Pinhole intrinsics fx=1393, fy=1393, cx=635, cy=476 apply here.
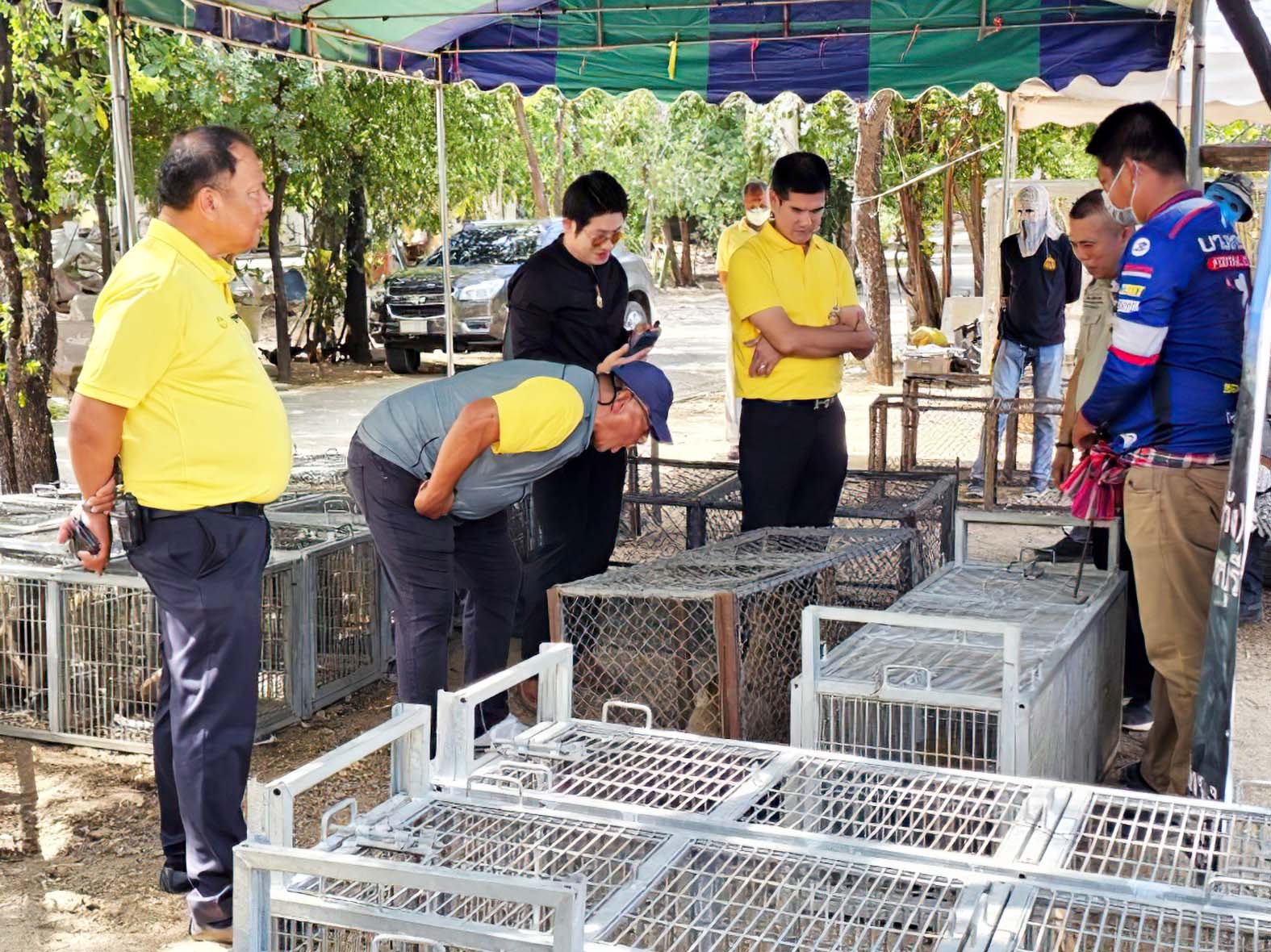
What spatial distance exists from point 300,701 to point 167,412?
2052mm

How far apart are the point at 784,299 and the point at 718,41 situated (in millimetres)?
3121

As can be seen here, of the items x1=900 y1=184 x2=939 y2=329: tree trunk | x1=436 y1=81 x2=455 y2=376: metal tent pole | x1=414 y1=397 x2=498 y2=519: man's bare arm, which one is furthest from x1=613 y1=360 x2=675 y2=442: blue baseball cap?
x1=900 y1=184 x2=939 y2=329: tree trunk

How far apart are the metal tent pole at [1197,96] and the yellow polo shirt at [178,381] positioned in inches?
143

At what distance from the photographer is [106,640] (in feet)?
15.7

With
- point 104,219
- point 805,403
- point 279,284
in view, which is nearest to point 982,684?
point 805,403

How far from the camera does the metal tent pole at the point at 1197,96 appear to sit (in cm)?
523

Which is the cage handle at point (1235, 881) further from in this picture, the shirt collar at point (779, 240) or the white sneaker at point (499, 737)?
the shirt collar at point (779, 240)

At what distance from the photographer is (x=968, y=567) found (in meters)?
4.57

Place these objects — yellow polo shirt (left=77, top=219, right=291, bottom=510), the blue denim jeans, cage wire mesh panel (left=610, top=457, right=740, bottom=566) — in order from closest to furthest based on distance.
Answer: yellow polo shirt (left=77, top=219, right=291, bottom=510) → cage wire mesh panel (left=610, top=457, right=740, bottom=566) → the blue denim jeans

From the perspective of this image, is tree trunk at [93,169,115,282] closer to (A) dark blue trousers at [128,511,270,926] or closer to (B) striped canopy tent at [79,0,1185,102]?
(B) striped canopy tent at [79,0,1185,102]

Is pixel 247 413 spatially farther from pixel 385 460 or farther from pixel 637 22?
pixel 637 22

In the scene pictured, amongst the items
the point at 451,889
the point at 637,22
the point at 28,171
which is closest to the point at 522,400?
the point at 451,889

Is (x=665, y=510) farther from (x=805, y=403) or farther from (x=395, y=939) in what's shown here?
(x=395, y=939)

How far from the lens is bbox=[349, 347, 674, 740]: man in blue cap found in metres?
3.76
